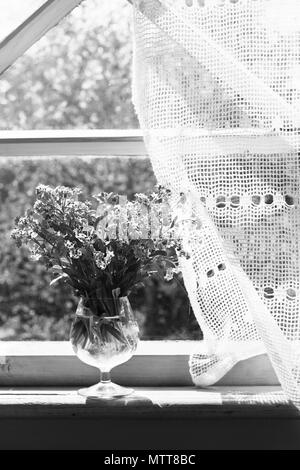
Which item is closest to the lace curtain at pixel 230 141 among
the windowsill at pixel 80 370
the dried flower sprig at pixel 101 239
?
the dried flower sprig at pixel 101 239

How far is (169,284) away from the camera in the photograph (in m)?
2.07

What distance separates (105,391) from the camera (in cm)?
189

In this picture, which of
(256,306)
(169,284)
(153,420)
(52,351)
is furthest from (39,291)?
(256,306)

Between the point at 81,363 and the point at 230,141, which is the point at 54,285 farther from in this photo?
the point at 230,141

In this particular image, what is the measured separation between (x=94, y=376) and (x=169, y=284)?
0.28m

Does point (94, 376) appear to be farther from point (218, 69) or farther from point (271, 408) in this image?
point (218, 69)

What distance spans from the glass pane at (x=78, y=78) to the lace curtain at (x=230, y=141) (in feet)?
0.65

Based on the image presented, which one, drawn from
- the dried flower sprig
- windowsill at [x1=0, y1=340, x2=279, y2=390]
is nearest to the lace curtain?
the dried flower sprig

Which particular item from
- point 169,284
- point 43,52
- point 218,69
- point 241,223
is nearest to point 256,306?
point 241,223

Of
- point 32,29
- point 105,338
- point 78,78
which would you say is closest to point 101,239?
point 105,338

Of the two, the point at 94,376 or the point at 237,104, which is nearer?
the point at 237,104

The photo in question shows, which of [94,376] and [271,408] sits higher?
[94,376]
